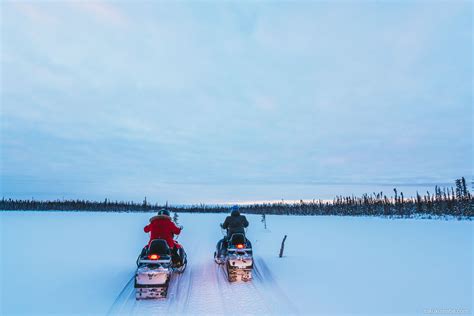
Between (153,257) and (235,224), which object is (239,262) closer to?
(235,224)

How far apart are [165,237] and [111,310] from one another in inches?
102

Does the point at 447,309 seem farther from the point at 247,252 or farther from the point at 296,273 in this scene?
the point at 247,252

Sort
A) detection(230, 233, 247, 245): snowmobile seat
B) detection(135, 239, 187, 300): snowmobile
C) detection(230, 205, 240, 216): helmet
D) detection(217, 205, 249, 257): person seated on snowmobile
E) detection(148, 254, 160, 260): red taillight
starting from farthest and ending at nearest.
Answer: detection(230, 205, 240, 216): helmet → detection(217, 205, 249, 257): person seated on snowmobile → detection(230, 233, 247, 245): snowmobile seat → detection(148, 254, 160, 260): red taillight → detection(135, 239, 187, 300): snowmobile

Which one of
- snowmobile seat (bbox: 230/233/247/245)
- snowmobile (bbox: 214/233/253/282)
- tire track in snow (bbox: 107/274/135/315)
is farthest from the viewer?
snowmobile seat (bbox: 230/233/247/245)

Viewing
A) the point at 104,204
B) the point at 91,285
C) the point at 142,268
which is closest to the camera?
the point at 142,268

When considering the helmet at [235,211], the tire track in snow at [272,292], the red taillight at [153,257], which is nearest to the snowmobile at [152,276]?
the red taillight at [153,257]

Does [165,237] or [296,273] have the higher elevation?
[165,237]

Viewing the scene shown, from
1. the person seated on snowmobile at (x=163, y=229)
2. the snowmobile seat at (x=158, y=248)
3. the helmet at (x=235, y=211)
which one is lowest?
the snowmobile seat at (x=158, y=248)

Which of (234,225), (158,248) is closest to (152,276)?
(158,248)

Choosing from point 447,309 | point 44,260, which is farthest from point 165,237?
point 447,309

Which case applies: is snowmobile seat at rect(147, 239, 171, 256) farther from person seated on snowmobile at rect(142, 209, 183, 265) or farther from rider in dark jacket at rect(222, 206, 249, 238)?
rider in dark jacket at rect(222, 206, 249, 238)

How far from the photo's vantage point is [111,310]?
635 cm

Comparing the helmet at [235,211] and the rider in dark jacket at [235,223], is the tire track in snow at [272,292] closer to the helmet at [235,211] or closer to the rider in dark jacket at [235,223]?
the rider in dark jacket at [235,223]

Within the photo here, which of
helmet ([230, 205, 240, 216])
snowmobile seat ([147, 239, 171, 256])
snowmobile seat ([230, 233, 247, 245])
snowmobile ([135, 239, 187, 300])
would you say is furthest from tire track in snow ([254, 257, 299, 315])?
snowmobile seat ([147, 239, 171, 256])
